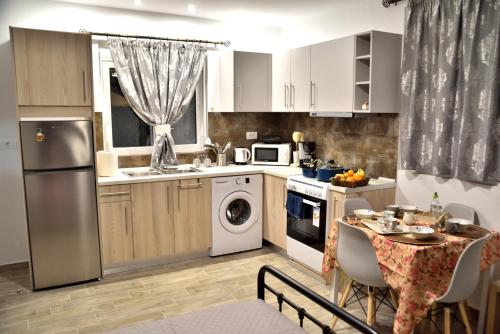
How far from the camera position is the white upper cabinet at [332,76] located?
3.65 metres

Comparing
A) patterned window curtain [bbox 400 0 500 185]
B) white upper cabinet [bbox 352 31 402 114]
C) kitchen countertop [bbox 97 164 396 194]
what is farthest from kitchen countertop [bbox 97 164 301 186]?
patterned window curtain [bbox 400 0 500 185]

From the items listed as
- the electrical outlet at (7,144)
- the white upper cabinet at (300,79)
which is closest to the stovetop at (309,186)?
the white upper cabinet at (300,79)

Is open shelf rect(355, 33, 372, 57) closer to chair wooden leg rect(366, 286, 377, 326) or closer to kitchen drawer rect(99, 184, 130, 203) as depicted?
chair wooden leg rect(366, 286, 377, 326)

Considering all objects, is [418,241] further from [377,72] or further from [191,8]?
[191,8]

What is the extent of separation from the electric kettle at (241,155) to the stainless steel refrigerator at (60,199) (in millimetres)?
1698

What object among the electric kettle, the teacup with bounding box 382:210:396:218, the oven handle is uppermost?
the electric kettle

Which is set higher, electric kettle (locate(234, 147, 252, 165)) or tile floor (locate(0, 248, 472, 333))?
electric kettle (locate(234, 147, 252, 165))

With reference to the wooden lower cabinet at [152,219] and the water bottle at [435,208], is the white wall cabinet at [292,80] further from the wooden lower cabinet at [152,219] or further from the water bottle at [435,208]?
the water bottle at [435,208]

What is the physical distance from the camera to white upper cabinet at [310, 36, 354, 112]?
Answer: 365 cm

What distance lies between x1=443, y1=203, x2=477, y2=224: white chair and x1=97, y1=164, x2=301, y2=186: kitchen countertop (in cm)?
147

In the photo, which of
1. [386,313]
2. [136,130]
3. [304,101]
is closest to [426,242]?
[386,313]

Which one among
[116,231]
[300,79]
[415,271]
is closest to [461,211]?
[415,271]

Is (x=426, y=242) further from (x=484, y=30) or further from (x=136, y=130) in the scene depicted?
(x=136, y=130)

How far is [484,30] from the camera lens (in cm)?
283
